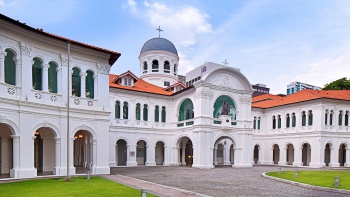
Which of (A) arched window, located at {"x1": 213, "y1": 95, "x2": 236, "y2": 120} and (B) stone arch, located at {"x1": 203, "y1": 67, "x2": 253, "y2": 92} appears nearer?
(B) stone arch, located at {"x1": 203, "y1": 67, "x2": 253, "y2": 92}

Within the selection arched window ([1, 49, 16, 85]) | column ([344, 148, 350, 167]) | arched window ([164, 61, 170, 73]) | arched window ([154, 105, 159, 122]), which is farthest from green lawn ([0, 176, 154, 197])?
column ([344, 148, 350, 167])

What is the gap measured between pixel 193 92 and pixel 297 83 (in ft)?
287

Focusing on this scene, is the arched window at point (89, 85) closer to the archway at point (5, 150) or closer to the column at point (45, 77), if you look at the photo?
the column at point (45, 77)

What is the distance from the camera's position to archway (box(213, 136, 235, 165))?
37594mm

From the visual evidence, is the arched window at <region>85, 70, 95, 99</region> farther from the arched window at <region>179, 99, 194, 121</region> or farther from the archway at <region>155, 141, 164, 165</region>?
the archway at <region>155, 141, 164, 165</region>

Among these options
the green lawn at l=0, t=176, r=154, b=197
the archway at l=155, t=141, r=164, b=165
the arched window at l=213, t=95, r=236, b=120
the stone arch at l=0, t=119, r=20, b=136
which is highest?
the arched window at l=213, t=95, r=236, b=120

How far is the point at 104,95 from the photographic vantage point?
20.1 metres

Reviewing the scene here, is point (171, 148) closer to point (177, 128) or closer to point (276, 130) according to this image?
point (177, 128)

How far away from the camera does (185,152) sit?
35.4 m

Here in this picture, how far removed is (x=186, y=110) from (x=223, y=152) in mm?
10470

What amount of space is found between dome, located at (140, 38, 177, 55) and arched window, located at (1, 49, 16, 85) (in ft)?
84.4

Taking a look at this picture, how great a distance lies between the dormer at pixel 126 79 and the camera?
103 feet

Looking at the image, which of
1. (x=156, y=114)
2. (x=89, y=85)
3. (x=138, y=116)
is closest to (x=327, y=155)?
(x=156, y=114)

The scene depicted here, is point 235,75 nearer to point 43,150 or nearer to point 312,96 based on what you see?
point 312,96
